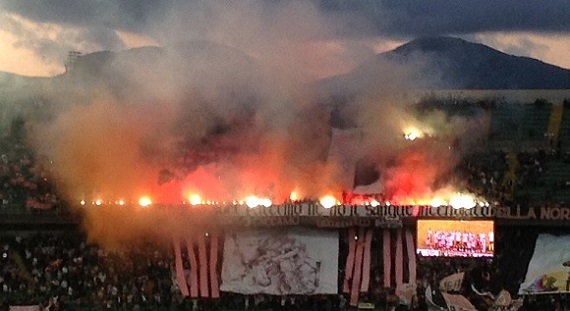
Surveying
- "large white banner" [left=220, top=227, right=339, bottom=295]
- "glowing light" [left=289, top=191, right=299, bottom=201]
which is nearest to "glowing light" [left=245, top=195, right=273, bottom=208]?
"glowing light" [left=289, top=191, right=299, bottom=201]

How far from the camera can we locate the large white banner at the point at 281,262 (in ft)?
89.5

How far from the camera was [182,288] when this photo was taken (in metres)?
27.5

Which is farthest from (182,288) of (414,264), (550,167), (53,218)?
(550,167)

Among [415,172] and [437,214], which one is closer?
[437,214]

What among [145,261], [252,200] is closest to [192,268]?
[145,261]

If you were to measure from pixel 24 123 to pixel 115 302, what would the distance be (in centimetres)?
763

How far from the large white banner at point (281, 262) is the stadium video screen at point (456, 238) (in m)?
2.51

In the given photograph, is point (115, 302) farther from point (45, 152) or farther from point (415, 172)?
point (415, 172)

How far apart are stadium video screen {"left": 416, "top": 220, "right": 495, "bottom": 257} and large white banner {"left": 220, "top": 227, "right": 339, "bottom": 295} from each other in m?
2.51

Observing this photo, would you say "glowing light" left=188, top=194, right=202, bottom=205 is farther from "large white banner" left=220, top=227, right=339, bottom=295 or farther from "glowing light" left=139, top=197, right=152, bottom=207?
"large white banner" left=220, top=227, right=339, bottom=295

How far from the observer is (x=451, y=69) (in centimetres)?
3834

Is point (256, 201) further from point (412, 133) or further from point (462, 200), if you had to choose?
point (462, 200)

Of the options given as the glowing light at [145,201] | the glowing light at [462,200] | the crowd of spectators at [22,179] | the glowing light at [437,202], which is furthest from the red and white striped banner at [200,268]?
the glowing light at [462,200]

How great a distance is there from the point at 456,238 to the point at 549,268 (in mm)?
2611
